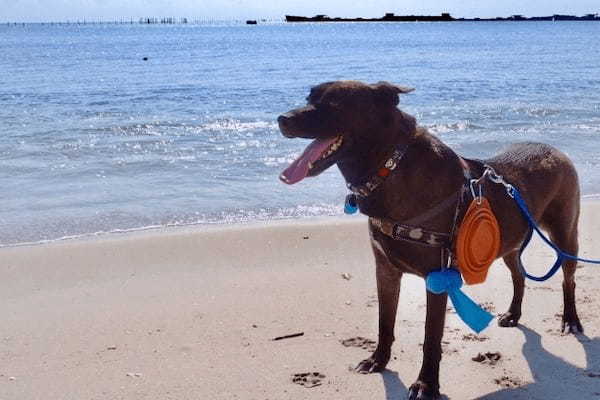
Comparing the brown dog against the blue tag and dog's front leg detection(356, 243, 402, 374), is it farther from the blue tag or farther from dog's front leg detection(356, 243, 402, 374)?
the blue tag

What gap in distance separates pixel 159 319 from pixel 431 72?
26.1 meters

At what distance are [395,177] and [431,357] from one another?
3.31 ft

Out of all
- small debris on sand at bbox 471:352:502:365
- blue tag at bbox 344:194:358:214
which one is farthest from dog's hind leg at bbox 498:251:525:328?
blue tag at bbox 344:194:358:214

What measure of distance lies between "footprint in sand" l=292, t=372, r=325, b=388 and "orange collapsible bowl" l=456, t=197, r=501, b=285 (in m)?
1.03

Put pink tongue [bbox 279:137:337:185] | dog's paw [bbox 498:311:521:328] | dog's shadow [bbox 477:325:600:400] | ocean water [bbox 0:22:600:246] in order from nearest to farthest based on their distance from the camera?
1. pink tongue [bbox 279:137:337:185]
2. dog's shadow [bbox 477:325:600:400]
3. dog's paw [bbox 498:311:521:328]
4. ocean water [bbox 0:22:600:246]

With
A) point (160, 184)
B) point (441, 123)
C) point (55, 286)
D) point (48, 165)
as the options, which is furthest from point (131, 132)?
point (55, 286)

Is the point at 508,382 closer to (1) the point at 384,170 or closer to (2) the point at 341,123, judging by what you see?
(1) the point at 384,170

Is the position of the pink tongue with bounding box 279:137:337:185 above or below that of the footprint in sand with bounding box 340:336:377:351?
above

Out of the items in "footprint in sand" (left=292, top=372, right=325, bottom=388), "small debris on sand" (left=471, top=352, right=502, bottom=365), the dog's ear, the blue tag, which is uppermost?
the dog's ear

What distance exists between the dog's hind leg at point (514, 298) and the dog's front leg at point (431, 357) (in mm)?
1198

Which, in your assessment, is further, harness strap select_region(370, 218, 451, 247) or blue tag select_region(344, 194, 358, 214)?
blue tag select_region(344, 194, 358, 214)

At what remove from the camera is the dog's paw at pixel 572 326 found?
4777mm

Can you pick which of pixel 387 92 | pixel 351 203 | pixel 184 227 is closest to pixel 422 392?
pixel 351 203

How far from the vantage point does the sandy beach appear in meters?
4.13
